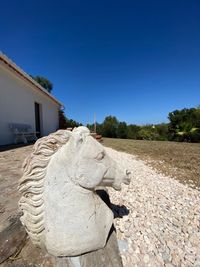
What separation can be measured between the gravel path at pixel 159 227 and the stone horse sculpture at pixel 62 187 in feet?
2.41

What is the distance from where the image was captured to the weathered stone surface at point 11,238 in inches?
41.3

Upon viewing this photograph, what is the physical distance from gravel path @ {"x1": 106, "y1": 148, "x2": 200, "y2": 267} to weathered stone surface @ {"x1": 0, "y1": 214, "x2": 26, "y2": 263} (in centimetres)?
87

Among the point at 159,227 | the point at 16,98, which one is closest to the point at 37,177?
the point at 159,227

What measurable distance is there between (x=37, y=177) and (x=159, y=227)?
175 centimetres

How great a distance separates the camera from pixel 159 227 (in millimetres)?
1950

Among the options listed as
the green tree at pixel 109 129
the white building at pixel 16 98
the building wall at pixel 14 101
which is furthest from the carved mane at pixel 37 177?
the green tree at pixel 109 129

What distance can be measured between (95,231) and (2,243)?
0.67m

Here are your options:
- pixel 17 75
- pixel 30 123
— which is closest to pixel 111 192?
pixel 17 75

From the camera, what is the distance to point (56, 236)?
3.03 ft

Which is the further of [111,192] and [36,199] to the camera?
[111,192]

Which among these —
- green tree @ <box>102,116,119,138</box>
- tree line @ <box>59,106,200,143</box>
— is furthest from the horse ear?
green tree @ <box>102,116,119,138</box>

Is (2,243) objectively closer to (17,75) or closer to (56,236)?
(56,236)

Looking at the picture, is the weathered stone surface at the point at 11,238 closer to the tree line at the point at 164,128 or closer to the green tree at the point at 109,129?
the tree line at the point at 164,128

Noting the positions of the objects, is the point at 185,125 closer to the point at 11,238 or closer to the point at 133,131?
the point at 133,131
